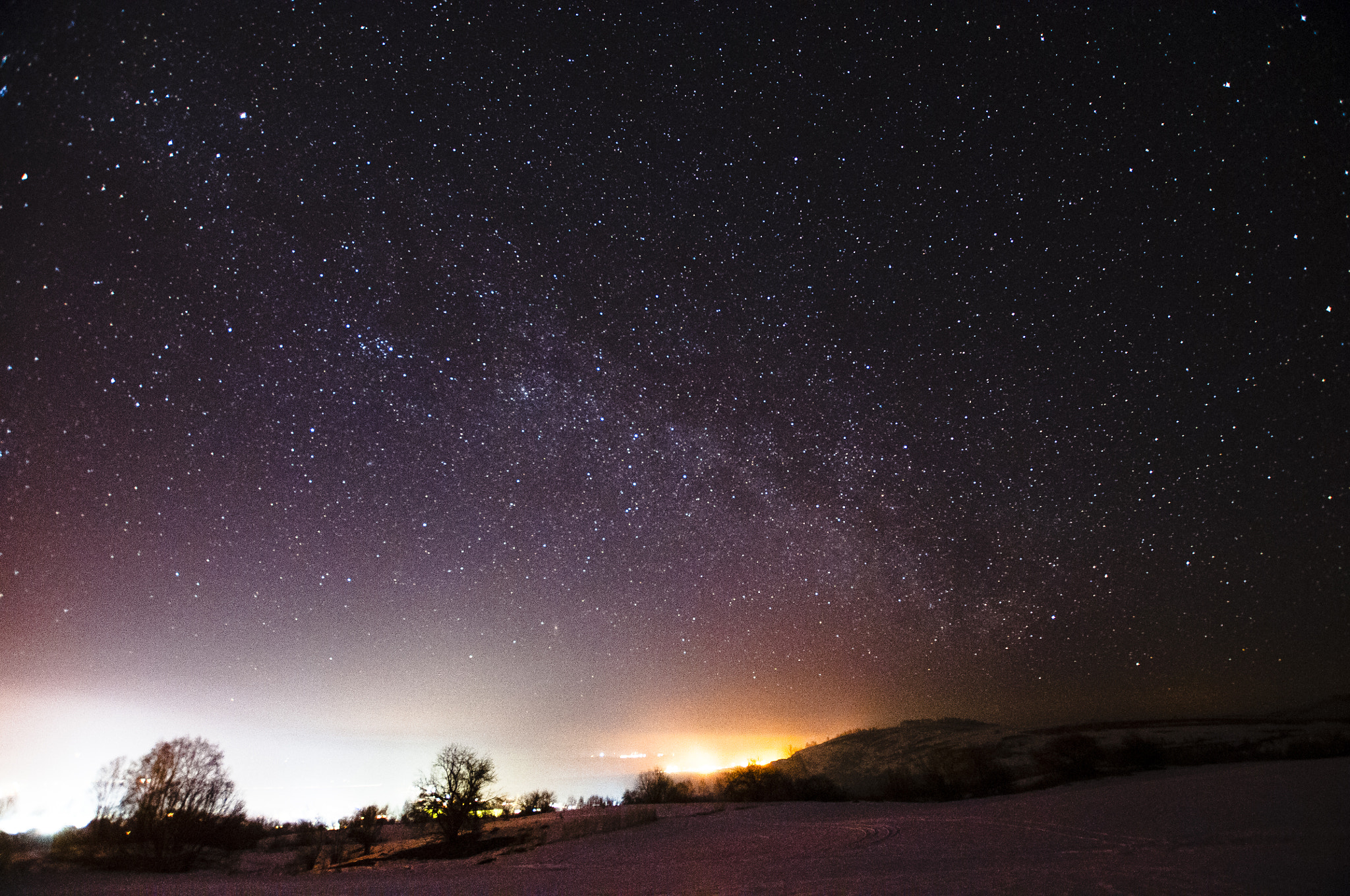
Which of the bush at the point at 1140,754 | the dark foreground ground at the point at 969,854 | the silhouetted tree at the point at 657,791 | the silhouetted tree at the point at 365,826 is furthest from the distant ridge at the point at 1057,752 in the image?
the silhouetted tree at the point at 365,826

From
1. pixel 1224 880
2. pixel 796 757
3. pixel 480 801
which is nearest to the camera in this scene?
pixel 1224 880

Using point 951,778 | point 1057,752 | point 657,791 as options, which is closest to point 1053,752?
point 1057,752

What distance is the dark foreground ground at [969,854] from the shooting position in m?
6.46

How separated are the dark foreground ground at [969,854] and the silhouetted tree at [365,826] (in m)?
4.90

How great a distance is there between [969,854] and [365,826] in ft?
60.5

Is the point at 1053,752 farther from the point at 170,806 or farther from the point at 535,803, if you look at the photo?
the point at 170,806

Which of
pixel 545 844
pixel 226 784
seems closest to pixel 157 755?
pixel 226 784

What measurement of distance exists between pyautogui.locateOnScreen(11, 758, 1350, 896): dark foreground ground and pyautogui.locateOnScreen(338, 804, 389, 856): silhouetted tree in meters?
4.90

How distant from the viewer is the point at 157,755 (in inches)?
553

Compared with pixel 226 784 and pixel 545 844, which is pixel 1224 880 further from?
pixel 226 784

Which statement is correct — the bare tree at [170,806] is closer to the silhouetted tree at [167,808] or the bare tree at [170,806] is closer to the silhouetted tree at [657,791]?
the silhouetted tree at [167,808]

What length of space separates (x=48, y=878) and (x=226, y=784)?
378 cm

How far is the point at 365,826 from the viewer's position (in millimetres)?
18609

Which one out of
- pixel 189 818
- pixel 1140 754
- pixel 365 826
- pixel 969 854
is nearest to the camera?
pixel 969 854
